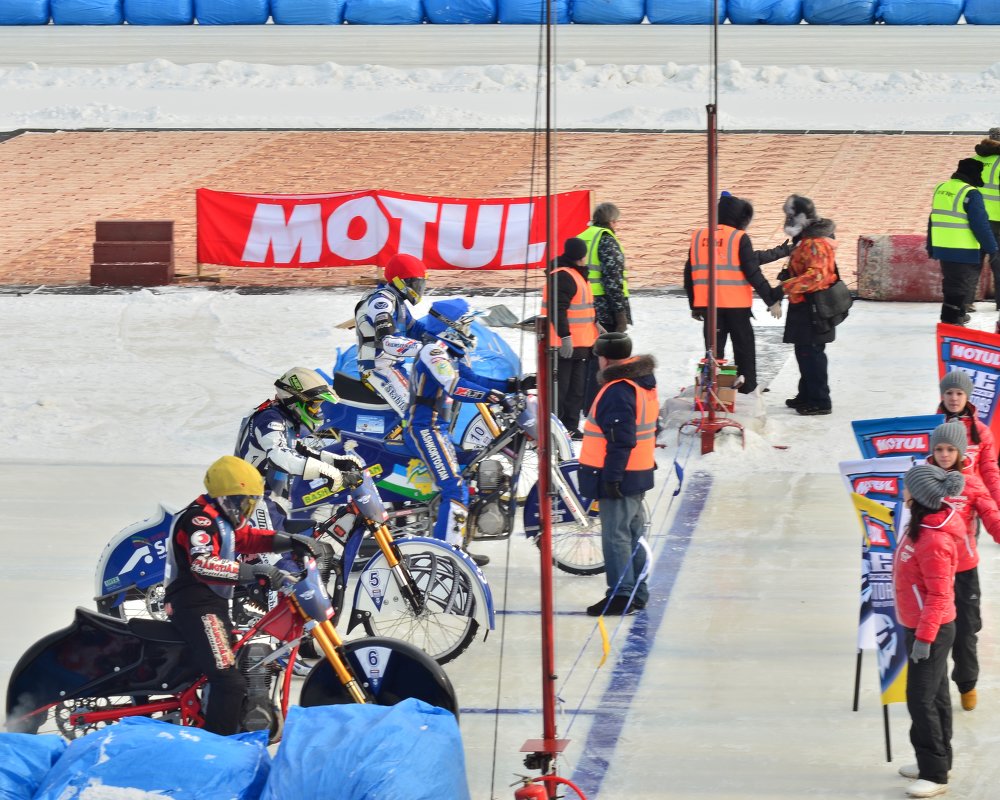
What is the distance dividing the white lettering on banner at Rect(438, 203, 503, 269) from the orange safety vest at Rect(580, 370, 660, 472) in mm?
9684

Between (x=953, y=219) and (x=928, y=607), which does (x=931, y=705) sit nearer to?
(x=928, y=607)

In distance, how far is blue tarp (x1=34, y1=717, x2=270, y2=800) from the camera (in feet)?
22.6

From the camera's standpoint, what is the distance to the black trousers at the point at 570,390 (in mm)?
14195

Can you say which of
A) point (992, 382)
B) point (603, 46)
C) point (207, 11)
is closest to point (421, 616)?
point (992, 382)

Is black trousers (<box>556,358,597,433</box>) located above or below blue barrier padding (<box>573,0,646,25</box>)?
below

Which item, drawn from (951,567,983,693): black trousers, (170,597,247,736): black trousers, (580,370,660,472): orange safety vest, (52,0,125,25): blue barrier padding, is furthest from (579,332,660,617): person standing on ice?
(52,0,125,25): blue barrier padding

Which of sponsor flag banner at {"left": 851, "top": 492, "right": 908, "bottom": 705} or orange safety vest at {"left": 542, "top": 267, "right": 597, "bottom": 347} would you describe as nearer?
sponsor flag banner at {"left": 851, "top": 492, "right": 908, "bottom": 705}

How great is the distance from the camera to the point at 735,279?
14.7 meters

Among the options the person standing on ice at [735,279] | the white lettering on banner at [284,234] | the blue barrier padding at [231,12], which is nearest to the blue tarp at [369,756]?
the person standing on ice at [735,279]

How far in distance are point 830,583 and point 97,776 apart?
5677 millimetres

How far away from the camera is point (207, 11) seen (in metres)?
41.7

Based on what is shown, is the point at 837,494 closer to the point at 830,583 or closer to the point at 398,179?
the point at 830,583

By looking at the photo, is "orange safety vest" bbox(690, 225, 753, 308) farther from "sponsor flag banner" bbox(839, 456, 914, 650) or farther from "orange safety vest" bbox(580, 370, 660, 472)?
"sponsor flag banner" bbox(839, 456, 914, 650)

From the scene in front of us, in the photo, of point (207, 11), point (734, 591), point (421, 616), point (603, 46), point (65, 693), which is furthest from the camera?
point (207, 11)
